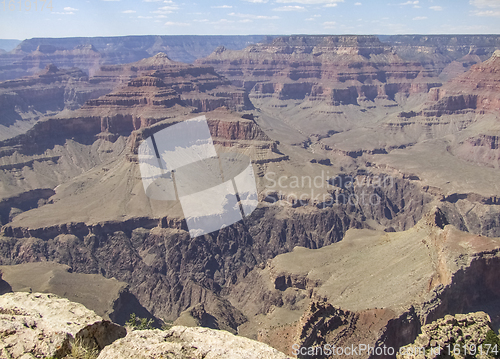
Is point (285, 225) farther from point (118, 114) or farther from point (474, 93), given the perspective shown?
point (474, 93)

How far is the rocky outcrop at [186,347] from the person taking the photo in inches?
731

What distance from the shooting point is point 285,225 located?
108 meters

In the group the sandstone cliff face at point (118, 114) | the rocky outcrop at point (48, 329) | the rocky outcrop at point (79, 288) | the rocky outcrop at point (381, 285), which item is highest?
the rocky outcrop at point (48, 329)

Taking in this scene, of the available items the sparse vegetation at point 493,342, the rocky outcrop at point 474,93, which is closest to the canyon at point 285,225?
the rocky outcrop at point 474,93

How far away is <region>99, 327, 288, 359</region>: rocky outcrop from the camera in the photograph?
18.6 meters

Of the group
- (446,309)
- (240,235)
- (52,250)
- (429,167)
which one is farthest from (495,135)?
(52,250)

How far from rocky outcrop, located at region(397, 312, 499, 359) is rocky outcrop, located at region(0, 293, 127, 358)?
18.3m

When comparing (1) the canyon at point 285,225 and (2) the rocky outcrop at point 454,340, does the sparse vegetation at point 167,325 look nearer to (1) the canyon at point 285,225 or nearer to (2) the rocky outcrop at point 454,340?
(1) the canyon at point 285,225

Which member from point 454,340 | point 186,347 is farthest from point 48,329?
point 454,340

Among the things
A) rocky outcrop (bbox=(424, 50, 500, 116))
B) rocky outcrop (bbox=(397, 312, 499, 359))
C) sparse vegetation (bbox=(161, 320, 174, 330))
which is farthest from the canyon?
rocky outcrop (bbox=(397, 312, 499, 359))

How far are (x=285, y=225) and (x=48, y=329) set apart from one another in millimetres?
88806

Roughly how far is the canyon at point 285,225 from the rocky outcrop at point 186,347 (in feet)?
1.32

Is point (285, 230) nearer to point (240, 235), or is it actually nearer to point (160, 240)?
point (240, 235)

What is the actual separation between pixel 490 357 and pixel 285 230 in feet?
262
